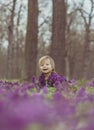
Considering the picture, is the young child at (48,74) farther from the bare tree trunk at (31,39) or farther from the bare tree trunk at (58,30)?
the bare tree trunk at (31,39)

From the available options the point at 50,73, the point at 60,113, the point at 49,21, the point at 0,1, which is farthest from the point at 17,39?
the point at 60,113

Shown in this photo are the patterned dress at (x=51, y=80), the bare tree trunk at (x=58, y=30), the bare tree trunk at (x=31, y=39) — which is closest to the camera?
the patterned dress at (x=51, y=80)

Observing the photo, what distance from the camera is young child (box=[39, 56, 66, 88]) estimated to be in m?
7.23

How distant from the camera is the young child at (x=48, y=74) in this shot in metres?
7.23

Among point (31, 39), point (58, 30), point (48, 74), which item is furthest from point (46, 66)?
point (31, 39)

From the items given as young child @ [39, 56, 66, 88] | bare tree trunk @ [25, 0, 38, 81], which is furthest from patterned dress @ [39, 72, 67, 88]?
bare tree trunk @ [25, 0, 38, 81]

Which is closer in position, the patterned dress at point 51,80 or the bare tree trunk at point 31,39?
the patterned dress at point 51,80

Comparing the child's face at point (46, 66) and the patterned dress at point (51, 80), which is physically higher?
the child's face at point (46, 66)

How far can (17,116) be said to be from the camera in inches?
32.9

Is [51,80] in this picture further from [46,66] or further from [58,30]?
[58,30]

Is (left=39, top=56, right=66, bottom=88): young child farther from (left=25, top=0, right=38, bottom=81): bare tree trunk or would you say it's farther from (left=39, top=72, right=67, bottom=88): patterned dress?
(left=25, top=0, right=38, bottom=81): bare tree trunk

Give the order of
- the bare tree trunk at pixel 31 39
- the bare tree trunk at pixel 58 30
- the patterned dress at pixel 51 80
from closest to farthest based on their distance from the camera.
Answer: the patterned dress at pixel 51 80, the bare tree trunk at pixel 58 30, the bare tree trunk at pixel 31 39

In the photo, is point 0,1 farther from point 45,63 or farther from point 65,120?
point 65,120

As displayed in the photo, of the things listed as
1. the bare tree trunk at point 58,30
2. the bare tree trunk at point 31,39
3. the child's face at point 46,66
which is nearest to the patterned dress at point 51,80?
the child's face at point 46,66
